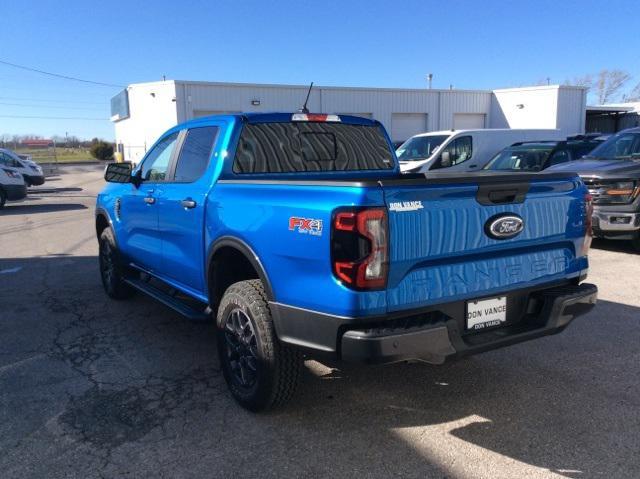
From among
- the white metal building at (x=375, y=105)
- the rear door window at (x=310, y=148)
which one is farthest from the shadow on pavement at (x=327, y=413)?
the white metal building at (x=375, y=105)

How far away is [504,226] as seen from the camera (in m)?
3.01

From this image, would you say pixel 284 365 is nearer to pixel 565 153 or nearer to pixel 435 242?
pixel 435 242

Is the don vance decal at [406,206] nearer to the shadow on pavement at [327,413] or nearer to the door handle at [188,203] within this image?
the shadow on pavement at [327,413]

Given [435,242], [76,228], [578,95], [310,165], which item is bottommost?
[76,228]

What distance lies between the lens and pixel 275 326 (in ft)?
10.1

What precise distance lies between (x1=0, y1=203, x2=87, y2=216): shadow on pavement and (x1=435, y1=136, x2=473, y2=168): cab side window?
36.2 ft

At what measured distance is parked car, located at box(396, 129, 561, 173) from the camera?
14469 mm

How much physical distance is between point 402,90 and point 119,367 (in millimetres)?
27909

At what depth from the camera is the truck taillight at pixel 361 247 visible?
2.60 metres

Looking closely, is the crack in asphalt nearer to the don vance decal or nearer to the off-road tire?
the off-road tire

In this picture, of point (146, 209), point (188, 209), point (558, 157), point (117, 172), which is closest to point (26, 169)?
point (117, 172)

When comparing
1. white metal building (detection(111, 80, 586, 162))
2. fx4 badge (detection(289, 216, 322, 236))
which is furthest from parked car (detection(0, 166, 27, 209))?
fx4 badge (detection(289, 216, 322, 236))

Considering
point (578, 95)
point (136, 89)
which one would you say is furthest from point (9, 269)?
point (578, 95)

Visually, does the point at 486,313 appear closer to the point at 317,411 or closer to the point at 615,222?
the point at 317,411
